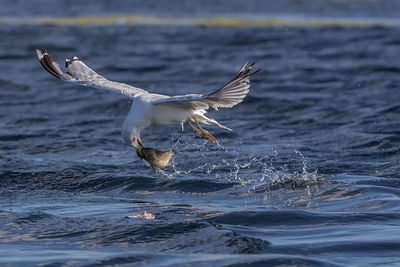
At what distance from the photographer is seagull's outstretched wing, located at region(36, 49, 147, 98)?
1084 cm

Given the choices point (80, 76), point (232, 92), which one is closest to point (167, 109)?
point (232, 92)

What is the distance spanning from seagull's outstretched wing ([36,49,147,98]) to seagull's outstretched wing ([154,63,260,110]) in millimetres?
1169

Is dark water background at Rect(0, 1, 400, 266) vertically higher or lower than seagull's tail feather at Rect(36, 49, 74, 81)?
lower

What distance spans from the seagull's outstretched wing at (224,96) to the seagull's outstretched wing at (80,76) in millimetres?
1169

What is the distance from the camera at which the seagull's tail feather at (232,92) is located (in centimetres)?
883

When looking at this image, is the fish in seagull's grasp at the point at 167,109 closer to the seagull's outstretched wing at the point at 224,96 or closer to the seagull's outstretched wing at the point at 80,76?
the seagull's outstretched wing at the point at 224,96

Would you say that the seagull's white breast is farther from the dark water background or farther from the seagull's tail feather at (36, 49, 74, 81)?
the seagull's tail feather at (36, 49, 74, 81)

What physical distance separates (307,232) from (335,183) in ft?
7.79

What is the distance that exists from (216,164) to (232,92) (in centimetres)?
401

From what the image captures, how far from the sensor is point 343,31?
3075 cm

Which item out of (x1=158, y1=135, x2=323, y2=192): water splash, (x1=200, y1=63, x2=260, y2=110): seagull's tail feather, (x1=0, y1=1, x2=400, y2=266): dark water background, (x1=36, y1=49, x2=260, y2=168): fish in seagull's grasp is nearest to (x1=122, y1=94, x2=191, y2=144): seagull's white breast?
(x1=36, y1=49, x2=260, y2=168): fish in seagull's grasp

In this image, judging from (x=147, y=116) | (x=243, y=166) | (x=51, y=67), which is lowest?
(x=243, y=166)

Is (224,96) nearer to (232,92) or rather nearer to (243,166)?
(232,92)

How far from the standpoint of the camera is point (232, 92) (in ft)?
30.0
